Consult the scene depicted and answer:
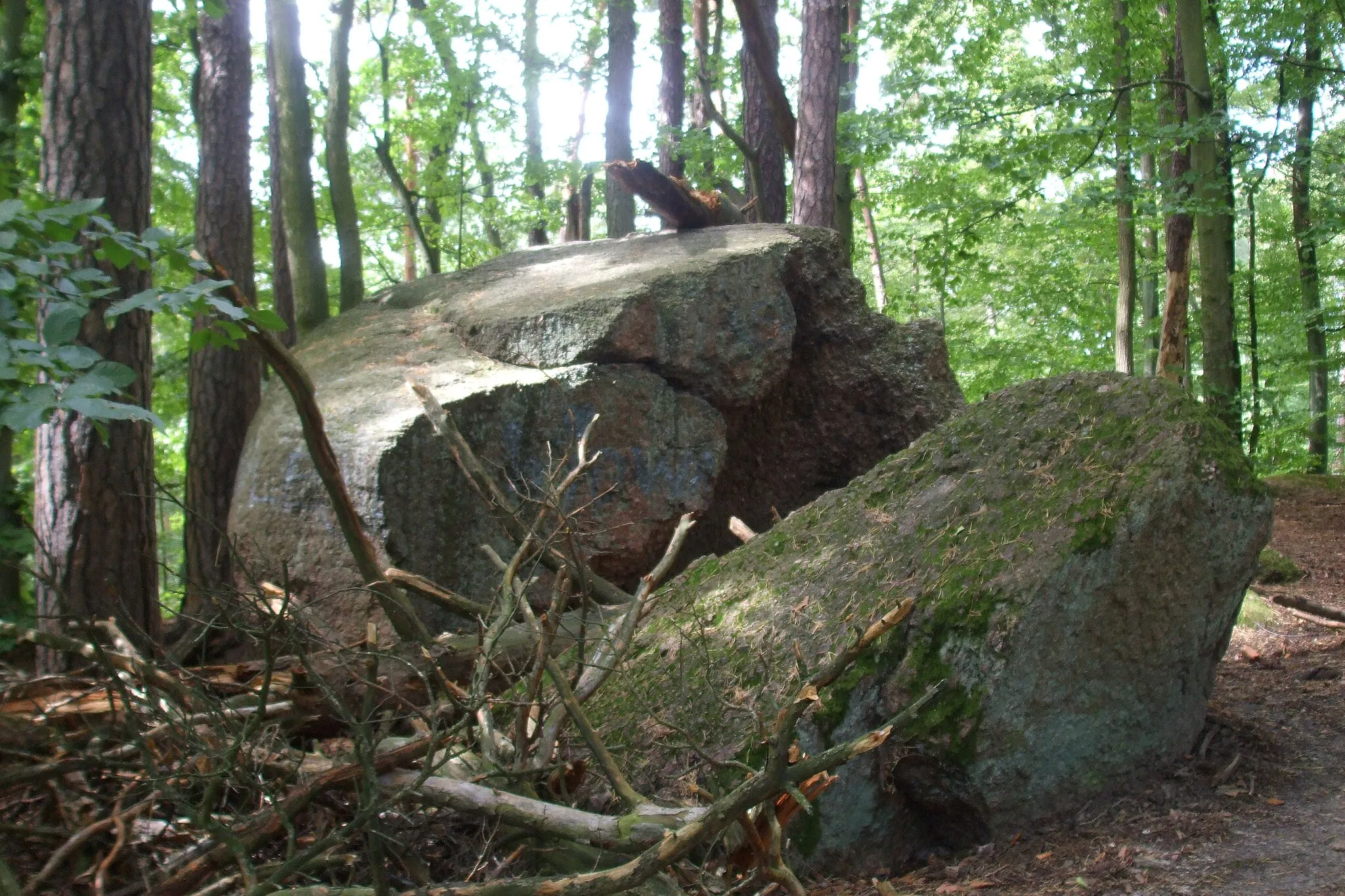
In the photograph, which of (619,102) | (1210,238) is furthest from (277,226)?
(1210,238)

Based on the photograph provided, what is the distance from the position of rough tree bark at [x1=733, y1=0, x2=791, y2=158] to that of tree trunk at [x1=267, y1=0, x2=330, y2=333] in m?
3.80

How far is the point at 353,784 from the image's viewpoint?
3.03 metres

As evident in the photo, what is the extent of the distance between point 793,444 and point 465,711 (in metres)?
4.29

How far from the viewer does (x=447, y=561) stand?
5113 mm

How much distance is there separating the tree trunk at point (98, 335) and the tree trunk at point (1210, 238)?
8.14 meters

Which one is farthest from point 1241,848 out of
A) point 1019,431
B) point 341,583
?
point 341,583

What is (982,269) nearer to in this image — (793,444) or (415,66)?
(793,444)

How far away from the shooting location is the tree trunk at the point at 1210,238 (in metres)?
8.77

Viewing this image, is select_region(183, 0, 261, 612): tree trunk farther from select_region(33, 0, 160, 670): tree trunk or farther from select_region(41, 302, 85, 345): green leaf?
select_region(41, 302, 85, 345): green leaf

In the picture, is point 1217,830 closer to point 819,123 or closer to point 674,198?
point 674,198

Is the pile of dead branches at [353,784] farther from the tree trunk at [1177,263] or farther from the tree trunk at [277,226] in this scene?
the tree trunk at [1177,263]

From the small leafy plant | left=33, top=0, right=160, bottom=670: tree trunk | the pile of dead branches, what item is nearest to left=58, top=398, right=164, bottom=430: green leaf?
the small leafy plant

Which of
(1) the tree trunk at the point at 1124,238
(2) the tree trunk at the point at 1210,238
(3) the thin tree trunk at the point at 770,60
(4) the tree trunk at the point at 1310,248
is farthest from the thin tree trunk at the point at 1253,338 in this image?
(3) the thin tree trunk at the point at 770,60

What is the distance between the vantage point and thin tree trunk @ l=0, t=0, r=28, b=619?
534 centimetres
